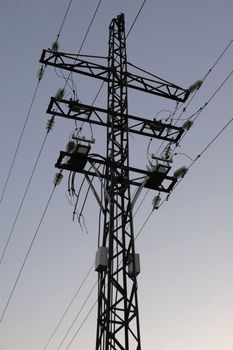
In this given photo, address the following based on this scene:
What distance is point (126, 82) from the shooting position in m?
12.5

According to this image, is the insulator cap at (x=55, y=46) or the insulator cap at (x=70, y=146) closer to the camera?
the insulator cap at (x=70, y=146)

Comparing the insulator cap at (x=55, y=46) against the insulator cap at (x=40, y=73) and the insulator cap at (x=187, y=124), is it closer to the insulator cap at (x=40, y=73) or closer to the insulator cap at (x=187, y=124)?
the insulator cap at (x=40, y=73)

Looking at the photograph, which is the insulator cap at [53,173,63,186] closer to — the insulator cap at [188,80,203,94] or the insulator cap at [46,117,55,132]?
the insulator cap at [46,117,55,132]

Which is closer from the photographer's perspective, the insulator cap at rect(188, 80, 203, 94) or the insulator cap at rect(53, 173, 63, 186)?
the insulator cap at rect(53, 173, 63, 186)

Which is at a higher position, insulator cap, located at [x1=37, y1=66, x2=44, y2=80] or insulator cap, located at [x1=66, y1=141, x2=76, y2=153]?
insulator cap, located at [x1=37, y1=66, x2=44, y2=80]

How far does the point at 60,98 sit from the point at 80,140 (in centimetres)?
151

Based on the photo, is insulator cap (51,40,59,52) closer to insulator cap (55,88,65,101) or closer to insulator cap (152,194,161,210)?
insulator cap (55,88,65,101)

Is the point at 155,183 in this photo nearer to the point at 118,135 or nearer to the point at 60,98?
the point at 118,135

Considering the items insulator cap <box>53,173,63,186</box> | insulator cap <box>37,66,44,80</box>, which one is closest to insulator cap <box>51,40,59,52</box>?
insulator cap <box>37,66,44,80</box>

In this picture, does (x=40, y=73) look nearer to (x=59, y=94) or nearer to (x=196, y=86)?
(x=59, y=94)

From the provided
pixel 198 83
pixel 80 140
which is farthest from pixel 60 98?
pixel 198 83

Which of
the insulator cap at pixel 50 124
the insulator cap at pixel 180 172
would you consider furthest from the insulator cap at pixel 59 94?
the insulator cap at pixel 180 172

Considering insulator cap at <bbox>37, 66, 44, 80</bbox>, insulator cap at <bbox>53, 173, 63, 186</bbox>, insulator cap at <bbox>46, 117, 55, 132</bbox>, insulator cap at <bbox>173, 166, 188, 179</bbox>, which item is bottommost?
insulator cap at <bbox>53, 173, 63, 186</bbox>

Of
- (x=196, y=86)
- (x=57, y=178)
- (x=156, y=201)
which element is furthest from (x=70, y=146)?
(x=196, y=86)
